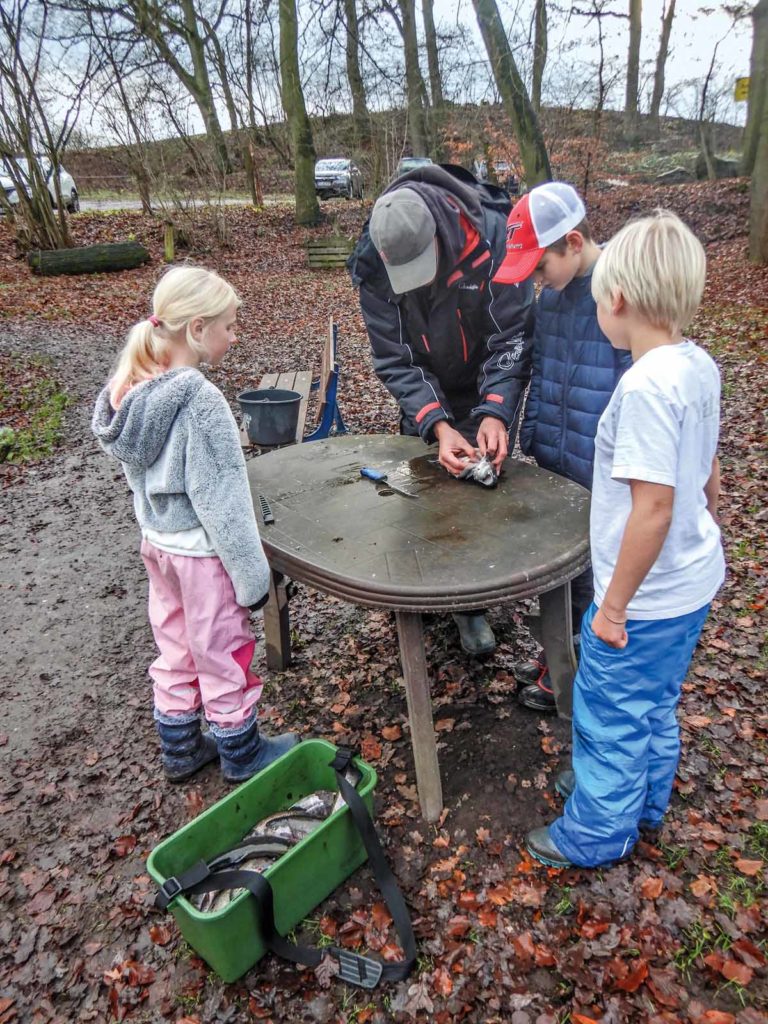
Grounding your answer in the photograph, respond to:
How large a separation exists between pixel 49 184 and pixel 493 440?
17468mm

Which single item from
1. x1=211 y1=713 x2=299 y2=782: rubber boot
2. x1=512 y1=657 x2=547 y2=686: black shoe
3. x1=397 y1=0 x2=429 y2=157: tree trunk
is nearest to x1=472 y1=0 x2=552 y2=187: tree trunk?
x1=397 y1=0 x2=429 y2=157: tree trunk

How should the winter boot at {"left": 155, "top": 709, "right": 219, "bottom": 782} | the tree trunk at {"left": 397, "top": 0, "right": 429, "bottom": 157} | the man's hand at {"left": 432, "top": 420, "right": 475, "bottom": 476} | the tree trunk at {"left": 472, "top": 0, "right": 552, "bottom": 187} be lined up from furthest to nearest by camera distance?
the tree trunk at {"left": 397, "top": 0, "right": 429, "bottom": 157} → the tree trunk at {"left": 472, "top": 0, "right": 552, "bottom": 187} → the man's hand at {"left": 432, "top": 420, "right": 475, "bottom": 476} → the winter boot at {"left": 155, "top": 709, "right": 219, "bottom": 782}

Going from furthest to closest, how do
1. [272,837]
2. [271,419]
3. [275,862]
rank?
[271,419]
[272,837]
[275,862]

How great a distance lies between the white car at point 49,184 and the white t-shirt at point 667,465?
13.9m

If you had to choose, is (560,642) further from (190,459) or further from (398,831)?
(190,459)

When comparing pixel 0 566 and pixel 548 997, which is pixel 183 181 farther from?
pixel 548 997

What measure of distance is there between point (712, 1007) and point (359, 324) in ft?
31.7

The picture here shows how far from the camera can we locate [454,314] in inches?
113

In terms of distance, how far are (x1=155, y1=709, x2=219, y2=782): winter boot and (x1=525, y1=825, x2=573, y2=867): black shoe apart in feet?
4.09

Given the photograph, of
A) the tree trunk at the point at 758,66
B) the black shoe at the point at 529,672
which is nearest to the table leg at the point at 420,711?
the black shoe at the point at 529,672

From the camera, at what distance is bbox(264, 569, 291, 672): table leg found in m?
2.97

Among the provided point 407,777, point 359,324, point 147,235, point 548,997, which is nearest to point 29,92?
point 147,235

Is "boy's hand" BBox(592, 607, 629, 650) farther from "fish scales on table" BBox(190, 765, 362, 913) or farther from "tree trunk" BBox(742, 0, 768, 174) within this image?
"tree trunk" BBox(742, 0, 768, 174)

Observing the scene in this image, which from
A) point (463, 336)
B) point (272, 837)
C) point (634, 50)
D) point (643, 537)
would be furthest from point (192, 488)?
point (634, 50)
